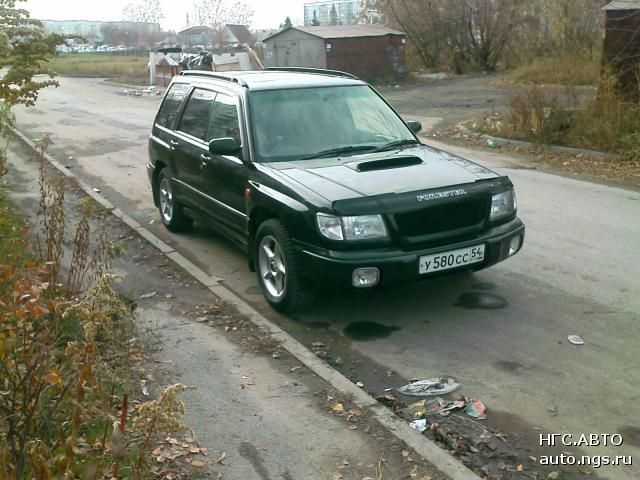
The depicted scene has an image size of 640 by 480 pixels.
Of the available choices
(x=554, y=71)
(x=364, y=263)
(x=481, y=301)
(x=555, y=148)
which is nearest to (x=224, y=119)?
(x=364, y=263)

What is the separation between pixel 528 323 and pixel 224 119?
345cm

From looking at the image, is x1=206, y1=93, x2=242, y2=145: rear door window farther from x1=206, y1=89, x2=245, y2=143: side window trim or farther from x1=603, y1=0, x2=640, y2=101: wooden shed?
x1=603, y1=0, x2=640, y2=101: wooden shed

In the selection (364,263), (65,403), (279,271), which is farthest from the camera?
(279,271)

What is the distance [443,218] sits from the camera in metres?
5.93

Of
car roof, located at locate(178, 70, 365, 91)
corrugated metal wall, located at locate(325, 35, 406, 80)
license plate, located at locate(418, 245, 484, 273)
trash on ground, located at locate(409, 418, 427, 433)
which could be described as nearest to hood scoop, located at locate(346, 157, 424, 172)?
license plate, located at locate(418, 245, 484, 273)

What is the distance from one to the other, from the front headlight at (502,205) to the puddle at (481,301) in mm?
743

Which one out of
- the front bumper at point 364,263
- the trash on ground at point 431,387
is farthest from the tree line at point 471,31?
the trash on ground at point 431,387

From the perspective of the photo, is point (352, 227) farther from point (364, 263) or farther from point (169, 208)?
point (169, 208)

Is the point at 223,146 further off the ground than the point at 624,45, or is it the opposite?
the point at 624,45

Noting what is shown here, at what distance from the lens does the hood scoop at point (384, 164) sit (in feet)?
20.9

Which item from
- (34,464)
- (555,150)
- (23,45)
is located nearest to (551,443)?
(34,464)

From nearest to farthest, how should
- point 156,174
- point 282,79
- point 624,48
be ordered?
point 282,79, point 156,174, point 624,48

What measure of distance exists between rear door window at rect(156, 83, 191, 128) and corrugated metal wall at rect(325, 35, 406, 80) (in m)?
23.2

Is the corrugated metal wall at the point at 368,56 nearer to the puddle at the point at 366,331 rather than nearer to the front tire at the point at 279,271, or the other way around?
the front tire at the point at 279,271
